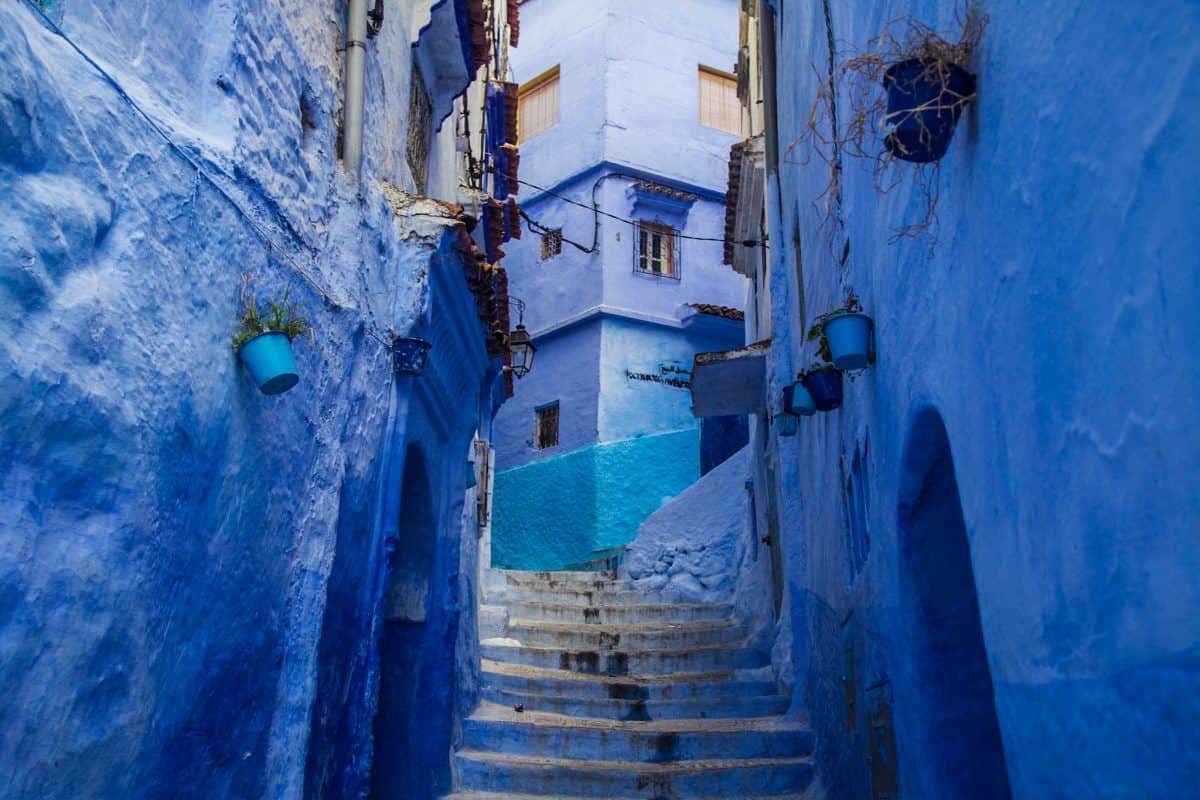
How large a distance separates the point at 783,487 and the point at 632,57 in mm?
12381

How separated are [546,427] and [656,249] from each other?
12.5ft

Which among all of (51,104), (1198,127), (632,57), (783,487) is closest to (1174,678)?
(1198,127)

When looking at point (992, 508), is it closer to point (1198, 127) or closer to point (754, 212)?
point (1198, 127)

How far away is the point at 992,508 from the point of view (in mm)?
2832

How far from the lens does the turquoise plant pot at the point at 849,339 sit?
449 centimetres

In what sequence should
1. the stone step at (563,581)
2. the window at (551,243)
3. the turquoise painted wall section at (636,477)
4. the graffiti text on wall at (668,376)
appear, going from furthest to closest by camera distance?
1. the window at (551,243)
2. the graffiti text on wall at (668,376)
3. the turquoise painted wall section at (636,477)
4. the stone step at (563,581)

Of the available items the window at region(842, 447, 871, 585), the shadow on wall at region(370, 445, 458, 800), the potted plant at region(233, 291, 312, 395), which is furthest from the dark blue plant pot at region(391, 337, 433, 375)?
the window at region(842, 447, 871, 585)

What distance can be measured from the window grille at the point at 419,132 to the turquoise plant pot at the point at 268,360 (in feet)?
11.1

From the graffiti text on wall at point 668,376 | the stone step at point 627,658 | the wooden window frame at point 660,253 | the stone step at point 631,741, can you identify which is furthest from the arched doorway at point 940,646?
the wooden window frame at point 660,253

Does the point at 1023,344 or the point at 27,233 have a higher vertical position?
the point at 27,233

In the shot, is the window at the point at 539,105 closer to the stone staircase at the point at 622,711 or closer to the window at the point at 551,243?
the window at the point at 551,243

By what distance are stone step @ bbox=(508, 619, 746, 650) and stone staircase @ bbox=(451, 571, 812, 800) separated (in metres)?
0.01

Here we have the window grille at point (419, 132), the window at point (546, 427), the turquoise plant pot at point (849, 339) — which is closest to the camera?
the turquoise plant pot at point (849, 339)

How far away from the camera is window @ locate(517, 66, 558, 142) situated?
65.0 feet
